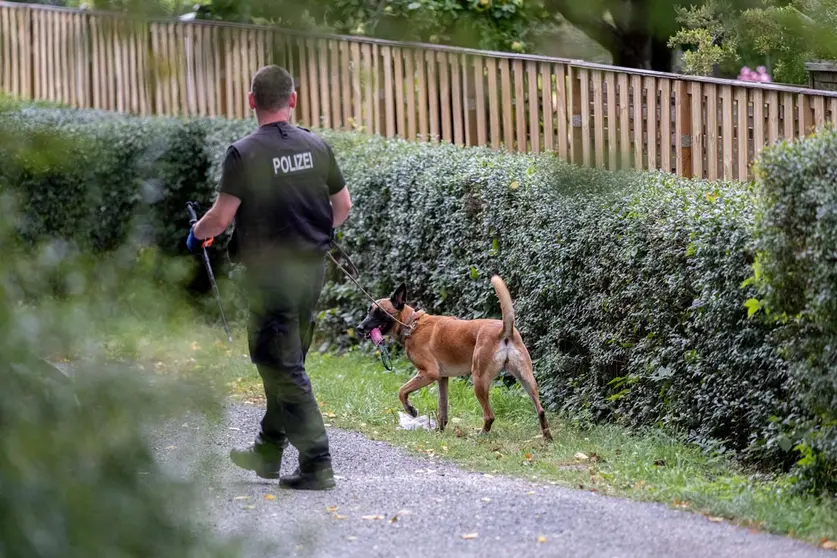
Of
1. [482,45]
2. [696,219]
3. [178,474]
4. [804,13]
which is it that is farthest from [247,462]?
[696,219]

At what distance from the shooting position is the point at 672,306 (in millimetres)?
8414

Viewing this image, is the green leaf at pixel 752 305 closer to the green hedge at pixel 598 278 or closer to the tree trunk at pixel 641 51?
the green hedge at pixel 598 278

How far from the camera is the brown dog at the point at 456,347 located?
8750 millimetres

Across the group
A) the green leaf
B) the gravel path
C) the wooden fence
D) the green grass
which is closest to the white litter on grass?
the green grass

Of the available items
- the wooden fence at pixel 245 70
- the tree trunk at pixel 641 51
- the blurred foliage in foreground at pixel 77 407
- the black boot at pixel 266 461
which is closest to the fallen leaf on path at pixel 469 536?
the black boot at pixel 266 461

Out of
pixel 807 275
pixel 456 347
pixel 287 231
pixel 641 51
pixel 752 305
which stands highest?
pixel 641 51

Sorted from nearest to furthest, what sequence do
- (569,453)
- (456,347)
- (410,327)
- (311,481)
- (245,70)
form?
(245,70)
(311,481)
(569,453)
(456,347)
(410,327)

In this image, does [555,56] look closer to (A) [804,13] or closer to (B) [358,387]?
(A) [804,13]

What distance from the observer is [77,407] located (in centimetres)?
209

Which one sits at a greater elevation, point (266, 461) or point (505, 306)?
point (505, 306)

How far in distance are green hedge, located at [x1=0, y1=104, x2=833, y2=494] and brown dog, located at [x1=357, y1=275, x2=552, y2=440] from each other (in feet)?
2.24

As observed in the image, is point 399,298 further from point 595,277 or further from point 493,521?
point 493,521

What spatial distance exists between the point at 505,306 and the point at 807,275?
8.10ft

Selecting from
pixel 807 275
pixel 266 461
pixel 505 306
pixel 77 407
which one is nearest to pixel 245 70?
pixel 77 407
